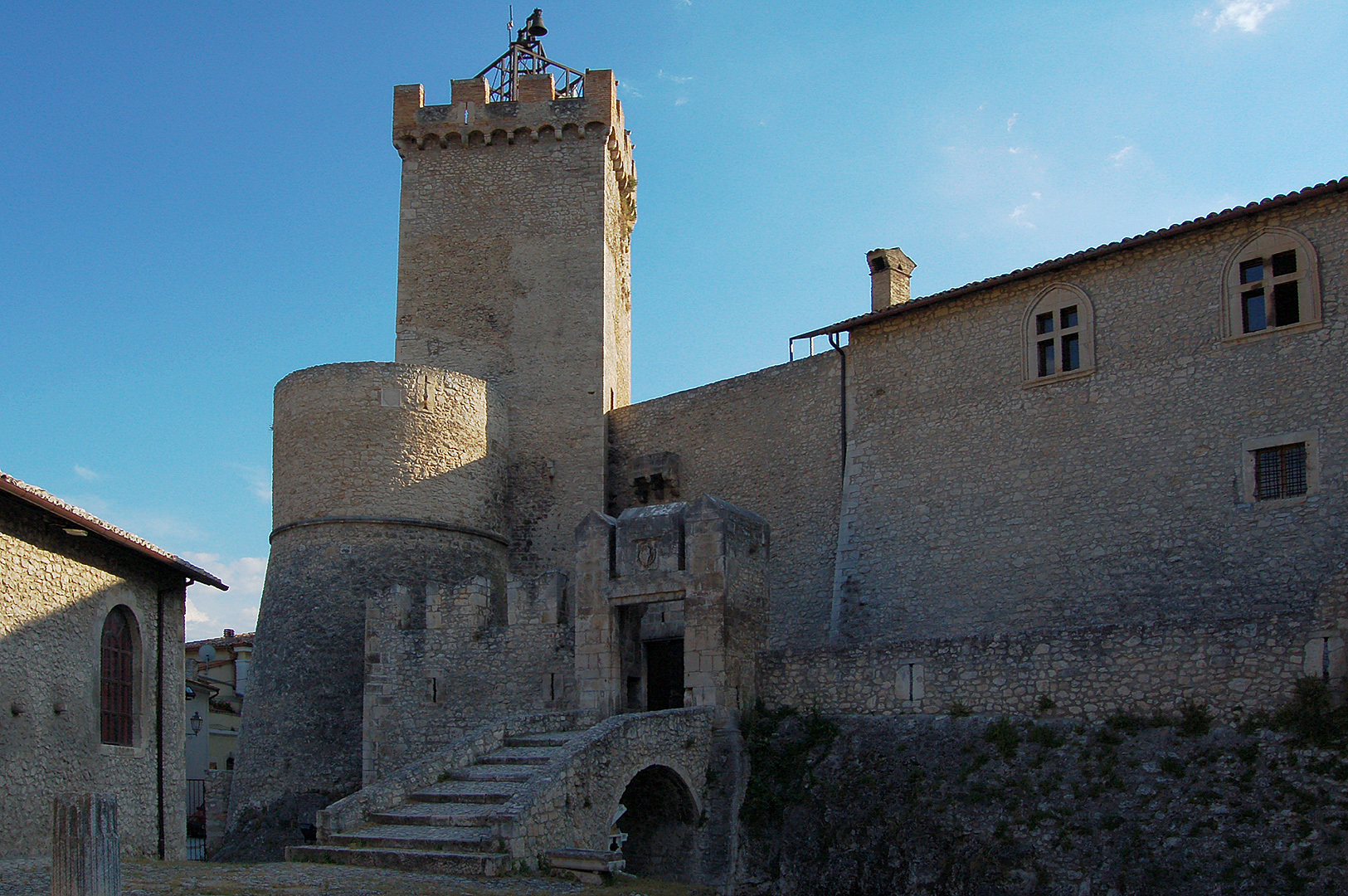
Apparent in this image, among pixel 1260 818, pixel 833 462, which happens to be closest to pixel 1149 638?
pixel 1260 818

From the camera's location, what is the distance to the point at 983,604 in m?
20.7

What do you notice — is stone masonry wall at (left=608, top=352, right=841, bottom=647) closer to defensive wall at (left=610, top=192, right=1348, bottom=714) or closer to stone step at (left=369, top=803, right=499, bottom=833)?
defensive wall at (left=610, top=192, right=1348, bottom=714)

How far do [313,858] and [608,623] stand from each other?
566 cm

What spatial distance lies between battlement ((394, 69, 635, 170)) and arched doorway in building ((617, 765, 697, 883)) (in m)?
15.6

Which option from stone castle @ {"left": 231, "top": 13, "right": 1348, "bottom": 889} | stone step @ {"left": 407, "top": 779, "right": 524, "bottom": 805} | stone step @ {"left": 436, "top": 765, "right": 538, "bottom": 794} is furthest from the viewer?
stone castle @ {"left": 231, "top": 13, "right": 1348, "bottom": 889}

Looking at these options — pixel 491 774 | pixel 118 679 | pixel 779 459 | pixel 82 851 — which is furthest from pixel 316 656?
pixel 82 851

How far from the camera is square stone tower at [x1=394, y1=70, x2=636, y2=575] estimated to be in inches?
1081

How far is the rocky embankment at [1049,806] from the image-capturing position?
13203mm

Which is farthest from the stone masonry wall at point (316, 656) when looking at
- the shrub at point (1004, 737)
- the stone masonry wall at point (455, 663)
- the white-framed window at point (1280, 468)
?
the white-framed window at point (1280, 468)

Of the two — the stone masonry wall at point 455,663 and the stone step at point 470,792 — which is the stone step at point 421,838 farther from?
the stone masonry wall at point 455,663

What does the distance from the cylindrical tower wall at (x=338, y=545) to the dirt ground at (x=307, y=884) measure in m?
8.82

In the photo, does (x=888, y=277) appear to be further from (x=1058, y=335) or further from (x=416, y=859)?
(x=416, y=859)

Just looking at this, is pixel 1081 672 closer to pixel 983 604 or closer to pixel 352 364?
pixel 983 604

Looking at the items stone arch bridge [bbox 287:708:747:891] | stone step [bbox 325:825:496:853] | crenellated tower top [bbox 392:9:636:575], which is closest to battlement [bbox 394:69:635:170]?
crenellated tower top [bbox 392:9:636:575]
